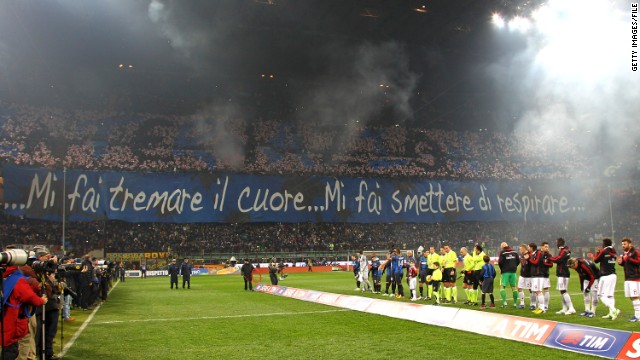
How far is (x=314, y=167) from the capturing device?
50094 millimetres

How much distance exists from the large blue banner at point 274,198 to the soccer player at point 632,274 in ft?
110

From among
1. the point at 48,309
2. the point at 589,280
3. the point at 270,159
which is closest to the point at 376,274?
Result: the point at 589,280

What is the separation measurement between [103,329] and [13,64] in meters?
37.0

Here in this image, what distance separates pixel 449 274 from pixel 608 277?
5.85 meters

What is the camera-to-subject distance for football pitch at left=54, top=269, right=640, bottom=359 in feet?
34.7

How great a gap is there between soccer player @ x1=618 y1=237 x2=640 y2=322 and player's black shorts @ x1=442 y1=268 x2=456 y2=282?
6.19 metres

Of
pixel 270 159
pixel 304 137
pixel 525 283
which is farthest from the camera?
pixel 304 137

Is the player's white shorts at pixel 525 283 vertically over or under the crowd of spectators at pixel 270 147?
under

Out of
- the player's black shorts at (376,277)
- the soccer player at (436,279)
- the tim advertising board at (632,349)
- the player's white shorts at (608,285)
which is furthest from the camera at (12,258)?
the player's black shorts at (376,277)

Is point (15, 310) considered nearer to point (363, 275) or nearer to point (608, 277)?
point (608, 277)

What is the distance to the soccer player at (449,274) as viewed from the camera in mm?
18922

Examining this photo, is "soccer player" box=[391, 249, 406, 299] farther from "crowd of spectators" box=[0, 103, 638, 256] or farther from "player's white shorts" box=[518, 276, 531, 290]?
"crowd of spectators" box=[0, 103, 638, 256]

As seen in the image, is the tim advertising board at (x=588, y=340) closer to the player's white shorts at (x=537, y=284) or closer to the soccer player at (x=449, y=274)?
the player's white shorts at (x=537, y=284)

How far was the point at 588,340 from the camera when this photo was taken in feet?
31.9
